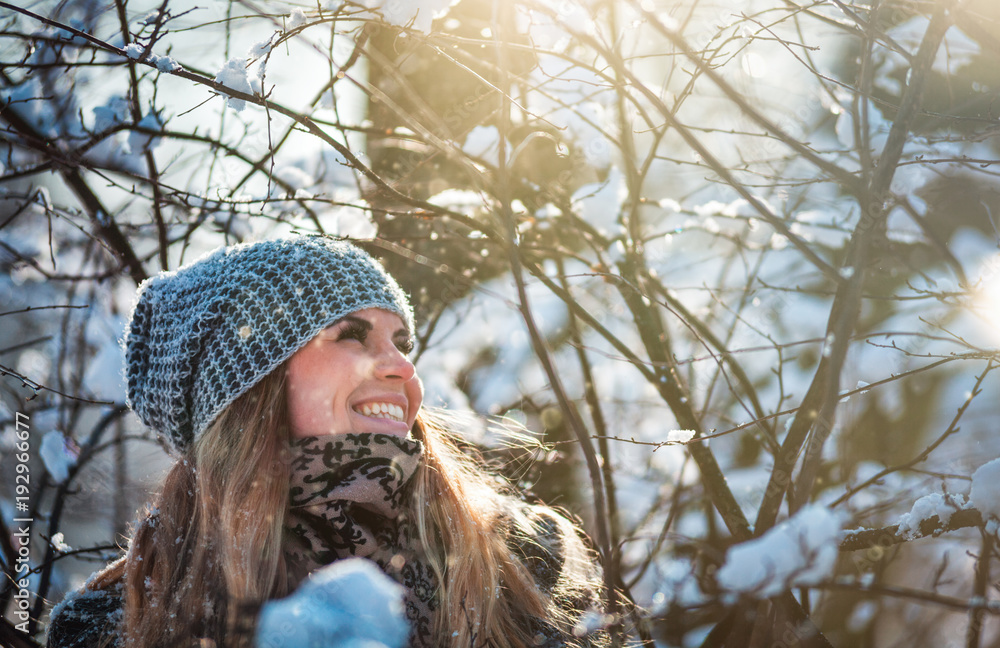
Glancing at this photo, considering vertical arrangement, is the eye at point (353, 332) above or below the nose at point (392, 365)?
above

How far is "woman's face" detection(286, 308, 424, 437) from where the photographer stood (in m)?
Answer: 1.85

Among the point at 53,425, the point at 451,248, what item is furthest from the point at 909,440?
the point at 53,425

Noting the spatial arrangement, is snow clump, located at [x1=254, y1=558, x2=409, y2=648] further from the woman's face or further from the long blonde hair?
the woman's face

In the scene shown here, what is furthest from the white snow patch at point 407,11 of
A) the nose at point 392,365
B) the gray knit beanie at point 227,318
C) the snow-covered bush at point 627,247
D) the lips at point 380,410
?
the lips at point 380,410

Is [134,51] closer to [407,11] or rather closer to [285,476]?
[407,11]

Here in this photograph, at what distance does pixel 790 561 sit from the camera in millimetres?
629

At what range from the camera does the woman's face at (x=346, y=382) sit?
6.07ft

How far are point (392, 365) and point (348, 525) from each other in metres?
0.47

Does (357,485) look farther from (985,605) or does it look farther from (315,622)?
(985,605)

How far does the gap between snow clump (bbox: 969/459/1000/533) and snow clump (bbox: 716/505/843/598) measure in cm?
68

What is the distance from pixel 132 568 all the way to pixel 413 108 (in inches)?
82.9

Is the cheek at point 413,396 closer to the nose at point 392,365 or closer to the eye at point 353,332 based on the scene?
the nose at point 392,365

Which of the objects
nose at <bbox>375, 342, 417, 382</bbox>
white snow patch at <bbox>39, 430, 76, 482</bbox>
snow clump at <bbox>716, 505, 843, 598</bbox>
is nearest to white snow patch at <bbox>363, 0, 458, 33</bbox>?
nose at <bbox>375, 342, 417, 382</bbox>

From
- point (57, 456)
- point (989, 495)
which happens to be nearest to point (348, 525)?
point (989, 495)
